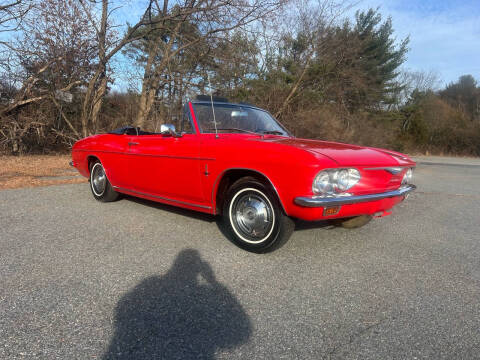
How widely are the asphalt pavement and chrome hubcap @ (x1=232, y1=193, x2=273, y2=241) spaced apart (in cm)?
22

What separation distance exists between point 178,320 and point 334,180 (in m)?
1.60

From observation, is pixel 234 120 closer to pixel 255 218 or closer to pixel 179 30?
pixel 255 218

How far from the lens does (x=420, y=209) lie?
5.06 metres

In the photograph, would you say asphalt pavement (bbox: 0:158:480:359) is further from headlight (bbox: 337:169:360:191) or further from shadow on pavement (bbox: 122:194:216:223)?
headlight (bbox: 337:169:360:191)

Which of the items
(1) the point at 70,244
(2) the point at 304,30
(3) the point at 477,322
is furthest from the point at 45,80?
(3) the point at 477,322

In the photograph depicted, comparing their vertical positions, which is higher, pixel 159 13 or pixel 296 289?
pixel 159 13

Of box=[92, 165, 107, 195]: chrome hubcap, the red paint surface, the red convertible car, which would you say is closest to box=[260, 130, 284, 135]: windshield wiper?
the red convertible car

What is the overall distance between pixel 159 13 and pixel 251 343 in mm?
12512

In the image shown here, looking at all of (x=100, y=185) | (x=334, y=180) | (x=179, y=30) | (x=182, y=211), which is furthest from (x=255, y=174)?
(x=179, y=30)

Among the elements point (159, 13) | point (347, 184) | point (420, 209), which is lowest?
point (420, 209)

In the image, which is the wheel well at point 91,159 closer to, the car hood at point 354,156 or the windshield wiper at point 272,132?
the windshield wiper at point 272,132

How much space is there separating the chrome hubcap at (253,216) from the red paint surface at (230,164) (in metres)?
0.28

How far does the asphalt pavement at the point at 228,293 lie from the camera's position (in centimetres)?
165

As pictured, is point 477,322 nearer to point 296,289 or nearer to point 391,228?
point 296,289
